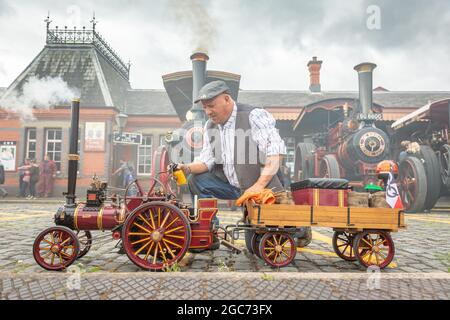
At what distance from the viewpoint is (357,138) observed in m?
8.67

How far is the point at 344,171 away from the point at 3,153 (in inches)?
622

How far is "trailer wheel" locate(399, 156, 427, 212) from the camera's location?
25.0ft

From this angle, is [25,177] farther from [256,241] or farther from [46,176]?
[256,241]

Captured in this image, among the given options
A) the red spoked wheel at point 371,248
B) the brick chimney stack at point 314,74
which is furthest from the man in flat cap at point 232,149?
the brick chimney stack at point 314,74

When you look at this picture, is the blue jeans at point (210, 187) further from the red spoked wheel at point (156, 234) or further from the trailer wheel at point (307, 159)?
the trailer wheel at point (307, 159)

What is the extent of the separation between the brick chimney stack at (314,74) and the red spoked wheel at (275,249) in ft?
60.7

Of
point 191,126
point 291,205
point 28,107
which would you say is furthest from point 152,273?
point 28,107

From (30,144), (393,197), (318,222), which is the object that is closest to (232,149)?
(318,222)

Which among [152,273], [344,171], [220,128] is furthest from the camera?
[344,171]

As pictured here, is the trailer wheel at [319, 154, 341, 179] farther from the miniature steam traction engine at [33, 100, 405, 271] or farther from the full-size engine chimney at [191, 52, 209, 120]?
the miniature steam traction engine at [33, 100, 405, 271]

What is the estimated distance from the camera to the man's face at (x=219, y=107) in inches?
134
